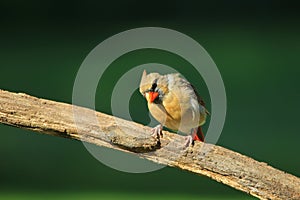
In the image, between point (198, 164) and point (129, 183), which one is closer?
point (198, 164)

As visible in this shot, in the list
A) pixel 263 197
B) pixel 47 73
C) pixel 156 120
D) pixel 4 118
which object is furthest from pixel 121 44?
pixel 263 197

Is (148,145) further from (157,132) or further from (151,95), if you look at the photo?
(151,95)

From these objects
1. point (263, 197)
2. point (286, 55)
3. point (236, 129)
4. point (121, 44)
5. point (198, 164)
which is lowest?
point (263, 197)

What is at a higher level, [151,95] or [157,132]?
[151,95]

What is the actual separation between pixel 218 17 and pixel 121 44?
15.7 inches

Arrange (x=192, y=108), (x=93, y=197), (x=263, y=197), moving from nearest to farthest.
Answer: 1. (x=263, y=197)
2. (x=192, y=108)
3. (x=93, y=197)

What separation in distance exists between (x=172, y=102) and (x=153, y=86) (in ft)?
0.25

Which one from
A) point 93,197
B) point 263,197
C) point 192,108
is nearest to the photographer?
point 263,197

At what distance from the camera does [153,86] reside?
1.67 m

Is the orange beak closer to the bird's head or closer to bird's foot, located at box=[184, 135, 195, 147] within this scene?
the bird's head

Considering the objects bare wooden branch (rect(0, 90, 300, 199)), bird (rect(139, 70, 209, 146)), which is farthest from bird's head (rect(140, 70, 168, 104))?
bare wooden branch (rect(0, 90, 300, 199))

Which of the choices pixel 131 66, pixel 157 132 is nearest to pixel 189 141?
pixel 157 132

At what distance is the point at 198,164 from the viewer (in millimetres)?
1592

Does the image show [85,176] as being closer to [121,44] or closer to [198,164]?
[121,44]
